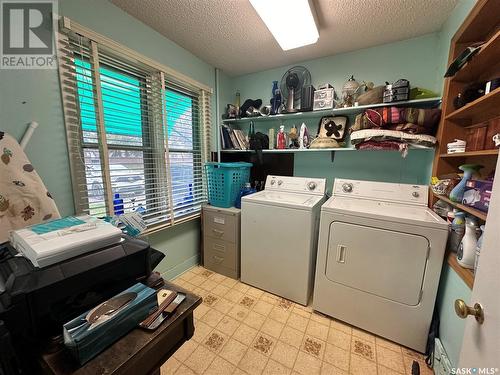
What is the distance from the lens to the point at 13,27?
1166mm

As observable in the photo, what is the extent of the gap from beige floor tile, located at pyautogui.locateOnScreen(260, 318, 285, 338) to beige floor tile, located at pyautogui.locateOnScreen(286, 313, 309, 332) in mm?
80

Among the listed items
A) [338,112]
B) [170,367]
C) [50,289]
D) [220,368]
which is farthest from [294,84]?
[170,367]

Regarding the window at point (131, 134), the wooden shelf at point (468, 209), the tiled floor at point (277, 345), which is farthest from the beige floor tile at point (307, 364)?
the window at point (131, 134)

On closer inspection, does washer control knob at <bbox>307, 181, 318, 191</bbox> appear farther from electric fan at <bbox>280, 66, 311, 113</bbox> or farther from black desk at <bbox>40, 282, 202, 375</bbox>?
black desk at <bbox>40, 282, 202, 375</bbox>

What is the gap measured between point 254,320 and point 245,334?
153mm

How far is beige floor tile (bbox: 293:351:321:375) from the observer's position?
130 cm

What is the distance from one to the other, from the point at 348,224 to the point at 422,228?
44 cm

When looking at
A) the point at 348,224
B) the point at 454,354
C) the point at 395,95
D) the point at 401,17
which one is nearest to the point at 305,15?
the point at 401,17

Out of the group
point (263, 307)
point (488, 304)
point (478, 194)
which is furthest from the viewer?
point (263, 307)

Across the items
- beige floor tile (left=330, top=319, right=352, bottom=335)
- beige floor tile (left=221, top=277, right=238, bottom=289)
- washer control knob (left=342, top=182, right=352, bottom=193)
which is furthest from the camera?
beige floor tile (left=221, top=277, right=238, bottom=289)

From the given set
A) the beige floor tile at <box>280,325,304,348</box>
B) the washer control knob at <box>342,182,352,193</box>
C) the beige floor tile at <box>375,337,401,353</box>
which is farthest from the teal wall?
the beige floor tile at <box>375,337,401,353</box>

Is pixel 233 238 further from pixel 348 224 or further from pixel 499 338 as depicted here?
pixel 499 338

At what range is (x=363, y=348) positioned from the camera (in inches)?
57.7

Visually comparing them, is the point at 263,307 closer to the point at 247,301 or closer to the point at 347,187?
the point at 247,301
